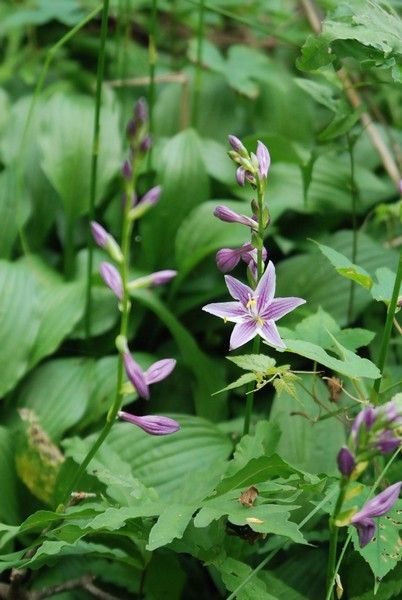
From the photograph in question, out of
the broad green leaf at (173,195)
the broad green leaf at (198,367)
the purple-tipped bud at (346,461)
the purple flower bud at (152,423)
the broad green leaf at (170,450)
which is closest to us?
the purple-tipped bud at (346,461)

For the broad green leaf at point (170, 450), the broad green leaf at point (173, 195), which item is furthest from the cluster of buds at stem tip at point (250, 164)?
the broad green leaf at point (173, 195)

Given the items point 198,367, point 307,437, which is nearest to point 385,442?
point 307,437

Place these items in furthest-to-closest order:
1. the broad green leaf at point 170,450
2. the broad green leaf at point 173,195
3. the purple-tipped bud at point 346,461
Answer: the broad green leaf at point 173,195 → the broad green leaf at point 170,450 → the purple-tipped bud at point 346,461

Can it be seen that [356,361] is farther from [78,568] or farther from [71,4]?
[71,4]

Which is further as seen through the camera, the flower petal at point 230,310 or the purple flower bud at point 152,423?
the flower petal at point 230,310

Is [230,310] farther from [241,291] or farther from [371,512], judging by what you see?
[371,512]

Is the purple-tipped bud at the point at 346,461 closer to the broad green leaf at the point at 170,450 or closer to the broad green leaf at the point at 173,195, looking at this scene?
the broad green leaf at the point at 170,450

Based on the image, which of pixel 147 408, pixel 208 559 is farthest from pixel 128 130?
pixel 147 408
